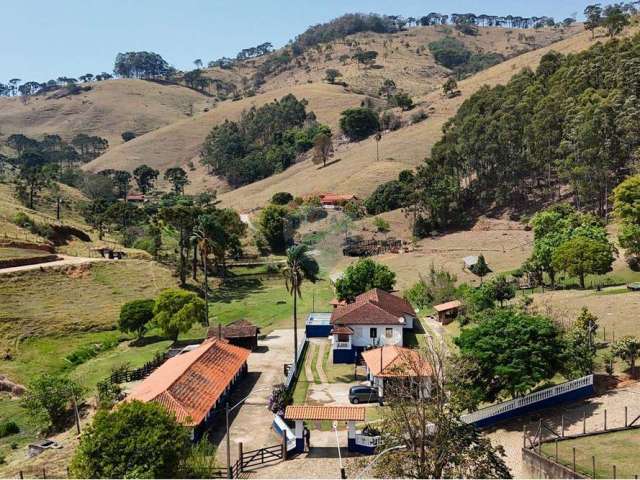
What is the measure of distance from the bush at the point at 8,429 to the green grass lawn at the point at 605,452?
29.7m

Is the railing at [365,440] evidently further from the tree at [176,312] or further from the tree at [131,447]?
the tree at [176,312]

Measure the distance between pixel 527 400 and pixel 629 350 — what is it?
6.49 metres

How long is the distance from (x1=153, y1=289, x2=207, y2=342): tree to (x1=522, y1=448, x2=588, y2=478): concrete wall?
3010 cm

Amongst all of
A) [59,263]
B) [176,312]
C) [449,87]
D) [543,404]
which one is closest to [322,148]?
[449,87]

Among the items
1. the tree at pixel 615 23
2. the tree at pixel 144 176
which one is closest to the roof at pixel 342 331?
the tree at pixel 615 23

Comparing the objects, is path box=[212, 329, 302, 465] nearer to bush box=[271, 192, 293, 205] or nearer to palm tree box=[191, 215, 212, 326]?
palm tree box=[191, 215, 212, 326]

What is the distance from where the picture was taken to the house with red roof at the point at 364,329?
145 ft

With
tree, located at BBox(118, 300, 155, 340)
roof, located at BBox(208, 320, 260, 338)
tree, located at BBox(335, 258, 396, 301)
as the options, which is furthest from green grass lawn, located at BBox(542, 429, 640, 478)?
tree, located at BBox(118, 300, 155, 340)

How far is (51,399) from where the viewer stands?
122 ft

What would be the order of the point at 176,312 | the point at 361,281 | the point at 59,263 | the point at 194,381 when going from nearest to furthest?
1. the point at 194,381
2. the point at 176,312
3. the point at 361,281
4. the point at 59,263

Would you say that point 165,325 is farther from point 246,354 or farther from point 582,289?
point 582,289

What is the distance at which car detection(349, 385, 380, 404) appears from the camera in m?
36.2

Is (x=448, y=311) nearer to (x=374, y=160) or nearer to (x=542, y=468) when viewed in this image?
(x=542, y=468)

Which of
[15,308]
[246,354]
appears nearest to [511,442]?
[246,354]
